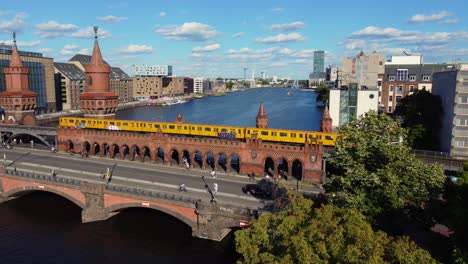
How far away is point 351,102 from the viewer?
8681 cm

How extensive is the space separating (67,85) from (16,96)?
288 feet

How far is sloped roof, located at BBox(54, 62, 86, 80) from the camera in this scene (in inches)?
6383

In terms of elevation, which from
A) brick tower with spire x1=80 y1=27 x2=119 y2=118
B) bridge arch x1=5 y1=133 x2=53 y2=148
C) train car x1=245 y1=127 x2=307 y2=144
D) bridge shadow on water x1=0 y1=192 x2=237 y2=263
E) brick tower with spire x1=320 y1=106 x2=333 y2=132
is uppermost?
brick tower with spire x1=80 y1=27 x2=119 y2=118

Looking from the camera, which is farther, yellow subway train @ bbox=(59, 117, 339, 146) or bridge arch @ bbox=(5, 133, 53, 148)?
bridge arch @ bbox=(5, 133, 53, 148)

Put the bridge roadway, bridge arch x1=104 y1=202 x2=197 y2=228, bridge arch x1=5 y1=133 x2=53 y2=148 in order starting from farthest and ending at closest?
bridge arch x1=5 y1=133 x2=53 y2=148 < the bridge roadway < bridge arch x1=104 y1=202 x2=197 y2=228

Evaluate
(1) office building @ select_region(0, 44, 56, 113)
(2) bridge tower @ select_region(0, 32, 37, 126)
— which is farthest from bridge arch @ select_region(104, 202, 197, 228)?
(1) office building @ select_region(0, 44, 56, 113)

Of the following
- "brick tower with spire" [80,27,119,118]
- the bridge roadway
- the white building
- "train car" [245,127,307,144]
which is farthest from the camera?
the white building

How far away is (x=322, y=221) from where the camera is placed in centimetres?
2225

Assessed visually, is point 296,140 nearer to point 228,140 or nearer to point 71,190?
point 228,140

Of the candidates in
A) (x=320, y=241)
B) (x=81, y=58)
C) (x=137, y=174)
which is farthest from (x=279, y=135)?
(x=81, y=58)

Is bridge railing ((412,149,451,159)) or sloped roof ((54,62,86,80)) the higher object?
sloped roof ((54,62,86,80))

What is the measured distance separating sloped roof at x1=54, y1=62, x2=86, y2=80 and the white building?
118972 mm

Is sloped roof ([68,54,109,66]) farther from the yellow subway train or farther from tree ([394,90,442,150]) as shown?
tree ([394,90,442,150])

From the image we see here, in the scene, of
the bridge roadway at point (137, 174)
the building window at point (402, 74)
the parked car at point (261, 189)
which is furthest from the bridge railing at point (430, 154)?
the building window at point (402, 74)
